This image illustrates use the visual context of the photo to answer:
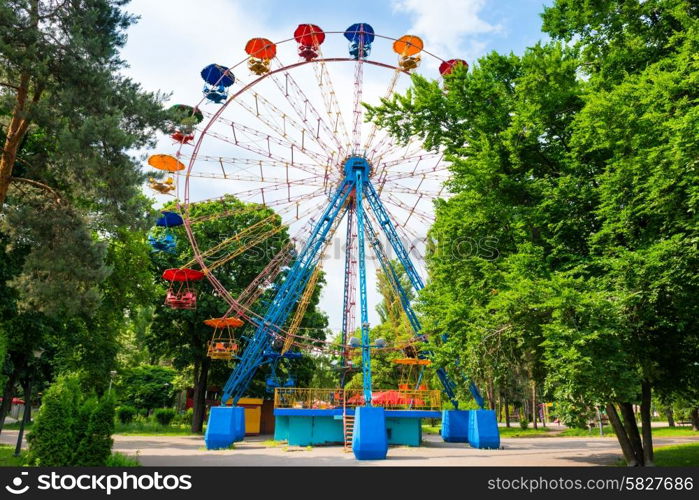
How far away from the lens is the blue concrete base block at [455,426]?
2191 cm

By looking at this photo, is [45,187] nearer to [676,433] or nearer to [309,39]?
[309,39]

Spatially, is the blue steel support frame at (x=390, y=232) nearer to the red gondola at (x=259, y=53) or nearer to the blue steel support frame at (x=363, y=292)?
the blue steel support frame at (x=363, y=292)

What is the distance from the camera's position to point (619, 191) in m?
12.1

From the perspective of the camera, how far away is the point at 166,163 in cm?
2245

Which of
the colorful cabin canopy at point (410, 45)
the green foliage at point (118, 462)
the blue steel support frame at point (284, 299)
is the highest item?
the colorful cabin canopy at point (410, 45)

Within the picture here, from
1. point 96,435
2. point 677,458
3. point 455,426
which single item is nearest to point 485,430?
point 455,426

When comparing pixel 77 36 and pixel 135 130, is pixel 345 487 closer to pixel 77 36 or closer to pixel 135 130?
pixel 135 130

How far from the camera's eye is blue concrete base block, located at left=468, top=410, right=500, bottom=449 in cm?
1988

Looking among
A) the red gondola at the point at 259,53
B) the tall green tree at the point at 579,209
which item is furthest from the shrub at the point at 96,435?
the red gondola at the point at 259,53

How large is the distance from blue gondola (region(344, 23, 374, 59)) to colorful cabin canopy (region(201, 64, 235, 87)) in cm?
634

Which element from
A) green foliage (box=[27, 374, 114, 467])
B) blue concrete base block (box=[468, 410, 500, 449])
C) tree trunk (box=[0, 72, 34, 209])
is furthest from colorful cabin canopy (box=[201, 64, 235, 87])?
blue concrete base block (box=[468, 410, 500, 449])

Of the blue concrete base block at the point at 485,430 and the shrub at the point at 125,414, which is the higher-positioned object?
the blue concrete base block at the point at 485,430

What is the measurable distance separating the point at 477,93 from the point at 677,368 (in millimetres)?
9982

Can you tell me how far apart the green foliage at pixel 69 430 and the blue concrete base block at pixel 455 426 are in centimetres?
1453
